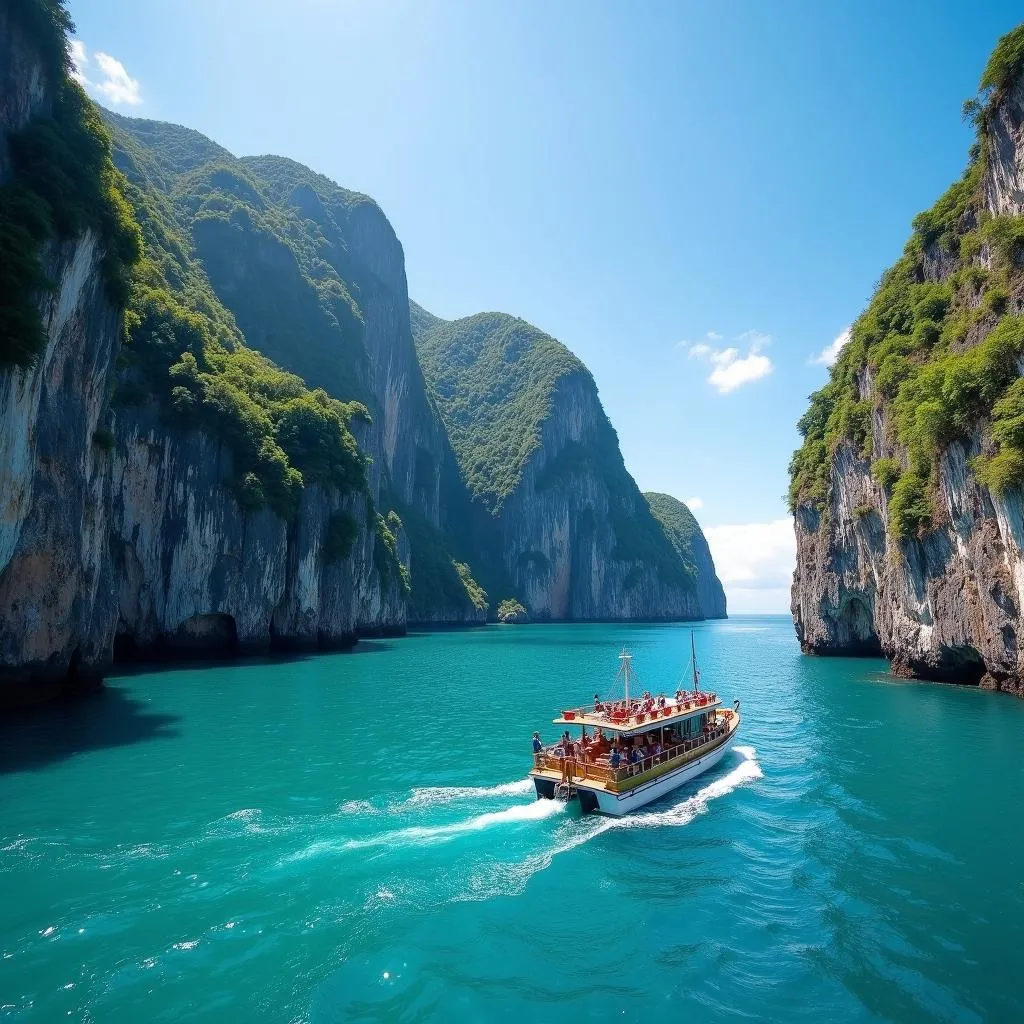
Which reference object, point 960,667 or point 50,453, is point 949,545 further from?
point 50,453

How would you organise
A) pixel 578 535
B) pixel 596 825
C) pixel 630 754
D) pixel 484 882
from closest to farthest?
pixel 484 882 < pixel 596 825 < pixel 630 754 < pixel 578 535

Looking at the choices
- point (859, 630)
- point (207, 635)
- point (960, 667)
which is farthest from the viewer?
point (859, 630)

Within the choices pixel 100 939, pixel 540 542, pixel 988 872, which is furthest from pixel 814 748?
pixel 540 542

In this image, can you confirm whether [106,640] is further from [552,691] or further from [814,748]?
[814,748]

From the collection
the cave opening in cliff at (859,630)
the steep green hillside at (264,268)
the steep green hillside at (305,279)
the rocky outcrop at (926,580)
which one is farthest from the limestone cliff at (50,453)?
the steep green hillside at (264,268)

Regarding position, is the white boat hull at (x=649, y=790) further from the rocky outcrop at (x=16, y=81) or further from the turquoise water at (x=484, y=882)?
the rocky outcrop at (x=16, y=81)

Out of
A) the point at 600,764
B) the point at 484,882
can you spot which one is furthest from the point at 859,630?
the point at 484,882
